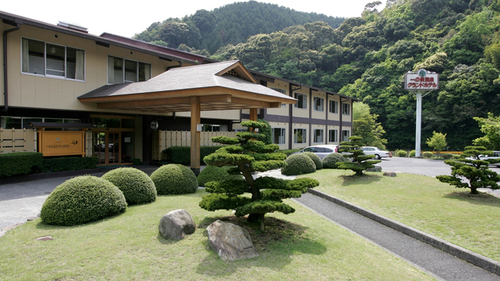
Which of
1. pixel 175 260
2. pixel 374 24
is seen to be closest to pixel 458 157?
pixel 175 260

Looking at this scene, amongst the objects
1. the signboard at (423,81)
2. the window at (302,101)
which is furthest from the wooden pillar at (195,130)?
the signboard at (423,81)

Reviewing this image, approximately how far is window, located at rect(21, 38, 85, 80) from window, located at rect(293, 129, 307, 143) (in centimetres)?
2041

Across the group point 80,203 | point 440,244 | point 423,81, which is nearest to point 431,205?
point 440,244

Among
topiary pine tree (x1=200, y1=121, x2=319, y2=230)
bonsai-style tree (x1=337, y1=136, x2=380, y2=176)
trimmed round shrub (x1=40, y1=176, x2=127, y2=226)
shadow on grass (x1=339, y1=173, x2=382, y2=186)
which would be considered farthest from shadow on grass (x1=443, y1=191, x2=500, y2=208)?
trimmed round shrub (x1=40, y1=176, x2=127, y2=226)

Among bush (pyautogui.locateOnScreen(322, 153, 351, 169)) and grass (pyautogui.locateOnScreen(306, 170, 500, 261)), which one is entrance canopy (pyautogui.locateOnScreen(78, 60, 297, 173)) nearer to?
grass (pyautogui.locateOnScreen(306, 170, 500, 261))

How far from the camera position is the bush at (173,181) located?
1020cm

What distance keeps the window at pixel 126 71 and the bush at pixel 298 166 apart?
9688 mm

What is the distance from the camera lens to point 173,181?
10266 millimetres

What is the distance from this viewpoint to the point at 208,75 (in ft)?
44.4

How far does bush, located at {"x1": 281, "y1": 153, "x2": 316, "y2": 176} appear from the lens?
17.3m

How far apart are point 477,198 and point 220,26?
8223 centimetres

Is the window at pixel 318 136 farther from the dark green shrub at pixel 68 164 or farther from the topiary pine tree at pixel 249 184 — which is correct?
the topiary pine tree at pixel 249 184

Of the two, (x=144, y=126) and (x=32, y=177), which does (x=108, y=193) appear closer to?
(x=32, y=177)

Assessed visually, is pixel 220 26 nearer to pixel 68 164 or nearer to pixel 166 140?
pixel 166 140
